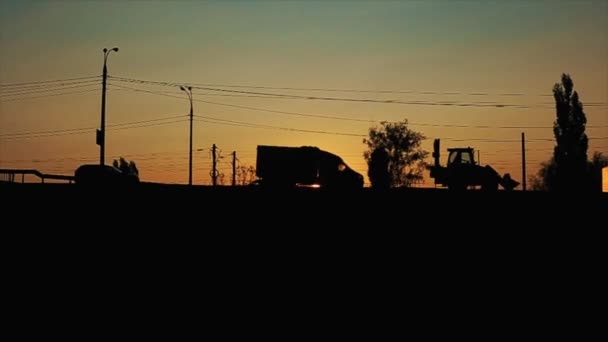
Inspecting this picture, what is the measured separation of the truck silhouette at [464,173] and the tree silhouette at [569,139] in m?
32.8

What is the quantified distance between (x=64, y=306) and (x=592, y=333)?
1001cm

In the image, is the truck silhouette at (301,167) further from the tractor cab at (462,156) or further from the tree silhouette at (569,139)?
the tree silhouette at (569,139)

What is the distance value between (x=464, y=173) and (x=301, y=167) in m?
10.0

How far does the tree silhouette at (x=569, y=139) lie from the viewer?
7081 centimetres

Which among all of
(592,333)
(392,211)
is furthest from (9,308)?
Result: (592,333)

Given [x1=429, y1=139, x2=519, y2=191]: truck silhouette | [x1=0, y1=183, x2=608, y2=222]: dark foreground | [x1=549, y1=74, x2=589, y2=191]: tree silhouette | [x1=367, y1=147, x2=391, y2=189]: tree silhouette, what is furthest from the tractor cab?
[x1=549, y1=74, x2=589, y2=191]: tree silhouette

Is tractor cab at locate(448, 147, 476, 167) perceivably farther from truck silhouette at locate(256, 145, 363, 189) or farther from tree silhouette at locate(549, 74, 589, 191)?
tree silhouette at locate(549, 74, 589, 191)

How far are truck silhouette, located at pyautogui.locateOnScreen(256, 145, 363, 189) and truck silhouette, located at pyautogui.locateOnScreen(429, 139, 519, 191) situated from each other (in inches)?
240

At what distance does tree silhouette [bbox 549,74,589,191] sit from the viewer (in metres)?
70.8

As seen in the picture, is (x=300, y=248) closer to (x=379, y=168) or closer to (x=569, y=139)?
(x=379, y=168)

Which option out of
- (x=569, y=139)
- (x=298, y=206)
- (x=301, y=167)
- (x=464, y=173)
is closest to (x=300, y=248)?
(x=298, y=206)

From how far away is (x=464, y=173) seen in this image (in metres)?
37.6

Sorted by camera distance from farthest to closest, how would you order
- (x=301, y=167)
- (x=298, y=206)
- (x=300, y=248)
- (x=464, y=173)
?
(x=301, y=167)
(x=464, y=173)
(x=298, y=206)
(x=300, y=248)

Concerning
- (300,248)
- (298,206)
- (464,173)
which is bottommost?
(300,248)
